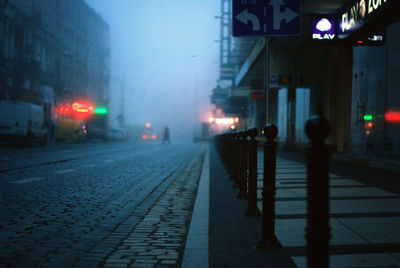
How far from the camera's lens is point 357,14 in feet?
36.2

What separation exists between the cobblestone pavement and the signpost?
2.16 m

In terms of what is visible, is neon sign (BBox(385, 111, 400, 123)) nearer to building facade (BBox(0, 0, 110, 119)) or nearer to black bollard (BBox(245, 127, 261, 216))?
black bollard (BBox(245, 127, 261, 216))

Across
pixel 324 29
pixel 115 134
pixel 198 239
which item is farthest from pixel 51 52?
pixel 198 239

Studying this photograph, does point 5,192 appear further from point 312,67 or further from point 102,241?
point 312,67

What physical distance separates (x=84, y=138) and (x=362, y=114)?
27.1m

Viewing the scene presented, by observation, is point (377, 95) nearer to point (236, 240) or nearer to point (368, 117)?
point (368, 117)

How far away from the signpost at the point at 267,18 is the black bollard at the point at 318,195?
3503mm

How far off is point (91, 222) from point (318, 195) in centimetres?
338

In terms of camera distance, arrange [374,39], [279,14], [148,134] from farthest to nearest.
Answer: [148,134], [374,39], [279,14]

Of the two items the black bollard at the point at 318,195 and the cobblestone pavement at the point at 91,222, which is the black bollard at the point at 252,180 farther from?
the black bollard at the point at 318,195

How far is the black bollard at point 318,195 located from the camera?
2.12 meters

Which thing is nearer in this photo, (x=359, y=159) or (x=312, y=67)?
(x=359, y=159)

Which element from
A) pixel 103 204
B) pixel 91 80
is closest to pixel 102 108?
pixel 91 80

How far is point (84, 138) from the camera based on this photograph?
3838cm
